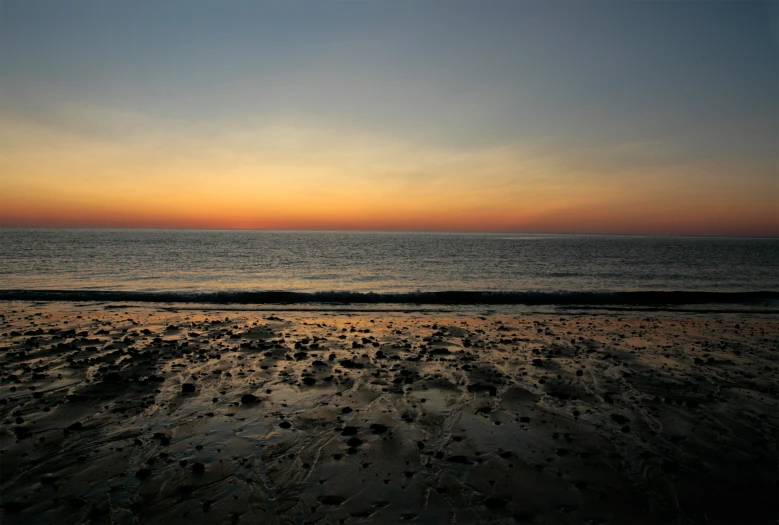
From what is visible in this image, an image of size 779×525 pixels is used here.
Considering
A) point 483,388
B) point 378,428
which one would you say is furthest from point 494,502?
point 483,388

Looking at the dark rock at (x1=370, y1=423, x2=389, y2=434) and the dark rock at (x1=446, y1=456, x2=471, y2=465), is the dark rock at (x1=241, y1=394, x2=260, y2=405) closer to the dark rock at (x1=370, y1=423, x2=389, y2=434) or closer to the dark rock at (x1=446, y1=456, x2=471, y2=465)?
the dark rock at (x1=370, y1=423, x2=389, y2=434)

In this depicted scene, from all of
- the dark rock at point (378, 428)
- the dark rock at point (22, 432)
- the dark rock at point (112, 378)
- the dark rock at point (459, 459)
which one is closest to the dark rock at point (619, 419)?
the dark rock at point (459, 459)

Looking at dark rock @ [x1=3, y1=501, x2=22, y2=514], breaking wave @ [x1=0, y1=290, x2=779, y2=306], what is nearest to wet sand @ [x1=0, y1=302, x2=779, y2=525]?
dark rock @ [x1=3, y1=501, x2=22, y2=514]

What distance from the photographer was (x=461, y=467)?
7574 mm

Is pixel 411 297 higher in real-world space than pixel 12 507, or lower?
lower

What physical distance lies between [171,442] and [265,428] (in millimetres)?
1784

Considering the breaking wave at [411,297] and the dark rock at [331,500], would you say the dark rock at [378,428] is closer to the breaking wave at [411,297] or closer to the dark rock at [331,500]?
the dark rock at [331,500]

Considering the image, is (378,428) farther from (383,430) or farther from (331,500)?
(331,500)

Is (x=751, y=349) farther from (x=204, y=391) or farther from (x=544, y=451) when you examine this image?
(x=204, y=391)

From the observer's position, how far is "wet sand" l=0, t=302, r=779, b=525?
6.53m

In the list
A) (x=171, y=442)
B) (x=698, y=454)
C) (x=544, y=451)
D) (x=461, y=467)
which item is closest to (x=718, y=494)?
(x=698, y=454)

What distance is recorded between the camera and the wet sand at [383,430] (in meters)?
6.53

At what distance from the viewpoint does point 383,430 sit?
9000 millimetres

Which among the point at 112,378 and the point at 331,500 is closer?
the point at 331,500
